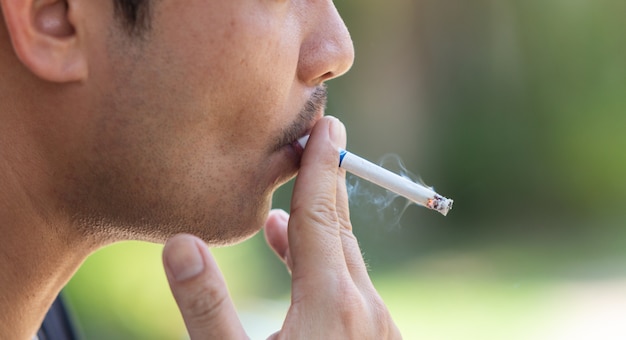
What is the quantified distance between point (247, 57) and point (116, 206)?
0.31 metres

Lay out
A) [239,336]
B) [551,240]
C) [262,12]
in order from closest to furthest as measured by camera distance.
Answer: [239,336] < [262,12] < [551,240]

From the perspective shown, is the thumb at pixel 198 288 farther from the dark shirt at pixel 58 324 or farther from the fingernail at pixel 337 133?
the dark shirt at pixel 58 324

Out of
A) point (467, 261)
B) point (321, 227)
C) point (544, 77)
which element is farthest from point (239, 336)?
point (544, 77)

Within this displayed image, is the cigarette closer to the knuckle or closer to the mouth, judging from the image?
the mouth

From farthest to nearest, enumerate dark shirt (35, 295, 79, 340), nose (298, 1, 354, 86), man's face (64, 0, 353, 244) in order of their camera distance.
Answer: dark shirt (35, 295, 79, 340)
nose (298, 1, 354, 86)
man's face (64, 0, 353, 244)

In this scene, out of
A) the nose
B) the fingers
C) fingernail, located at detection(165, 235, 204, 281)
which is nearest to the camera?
fingernail, located at detection(165, 235, 204, 281)

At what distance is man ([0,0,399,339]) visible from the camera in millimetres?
879

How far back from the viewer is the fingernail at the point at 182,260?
804mm

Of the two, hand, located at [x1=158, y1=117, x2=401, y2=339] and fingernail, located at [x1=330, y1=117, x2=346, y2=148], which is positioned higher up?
fingernail, located at [x1=330, y1=117, x2=346, y2=148]

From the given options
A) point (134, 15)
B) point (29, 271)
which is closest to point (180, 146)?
point (134, 15)

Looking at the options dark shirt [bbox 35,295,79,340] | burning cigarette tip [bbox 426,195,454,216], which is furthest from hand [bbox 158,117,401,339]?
dark shirt [bbox 35,295,79,340]

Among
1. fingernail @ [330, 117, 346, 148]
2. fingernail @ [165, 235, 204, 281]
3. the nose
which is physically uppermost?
the nose

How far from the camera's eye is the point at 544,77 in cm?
144

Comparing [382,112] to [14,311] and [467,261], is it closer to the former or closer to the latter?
[467,261]
